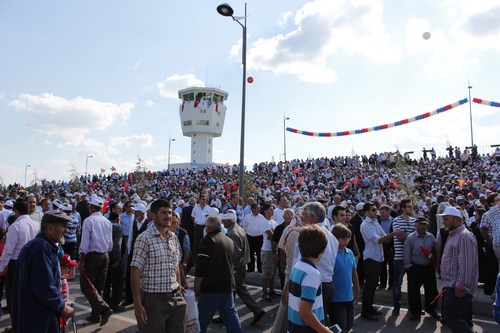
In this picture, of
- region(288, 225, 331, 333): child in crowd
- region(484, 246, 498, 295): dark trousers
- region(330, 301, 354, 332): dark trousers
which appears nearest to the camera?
region(288, 225, 331, 333): child in crowd

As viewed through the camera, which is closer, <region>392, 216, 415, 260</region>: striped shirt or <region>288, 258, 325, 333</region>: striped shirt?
<region>288, 258, 325, 333</region>: striped shirt

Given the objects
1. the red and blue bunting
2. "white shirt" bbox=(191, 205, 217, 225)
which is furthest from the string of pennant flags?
"white shirt" bbox=(191, 205, 217, 225)

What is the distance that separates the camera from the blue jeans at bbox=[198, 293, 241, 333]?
496 centimetres

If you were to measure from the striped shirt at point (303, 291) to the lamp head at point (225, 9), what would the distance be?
10543 mm

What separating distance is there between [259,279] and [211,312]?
471cm

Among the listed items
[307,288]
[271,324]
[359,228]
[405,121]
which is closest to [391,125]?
[405,121]

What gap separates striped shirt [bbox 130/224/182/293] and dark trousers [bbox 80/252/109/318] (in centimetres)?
252

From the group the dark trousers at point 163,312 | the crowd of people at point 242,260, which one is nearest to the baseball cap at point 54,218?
the crowd of people at point 242,260

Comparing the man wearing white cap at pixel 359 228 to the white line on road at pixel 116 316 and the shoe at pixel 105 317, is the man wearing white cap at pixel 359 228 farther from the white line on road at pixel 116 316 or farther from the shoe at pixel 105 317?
the shoe at pixel 105 317

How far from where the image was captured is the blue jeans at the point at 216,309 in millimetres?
4965

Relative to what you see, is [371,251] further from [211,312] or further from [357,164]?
[357,164]

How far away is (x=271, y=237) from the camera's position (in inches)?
317

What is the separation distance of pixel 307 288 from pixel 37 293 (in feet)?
7.33

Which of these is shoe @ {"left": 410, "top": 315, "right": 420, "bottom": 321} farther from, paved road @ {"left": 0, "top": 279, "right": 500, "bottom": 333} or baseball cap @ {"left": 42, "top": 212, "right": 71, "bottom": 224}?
baseball cap @ {"left": 42, "top": 212, "right": 71, "bottom": 224}
